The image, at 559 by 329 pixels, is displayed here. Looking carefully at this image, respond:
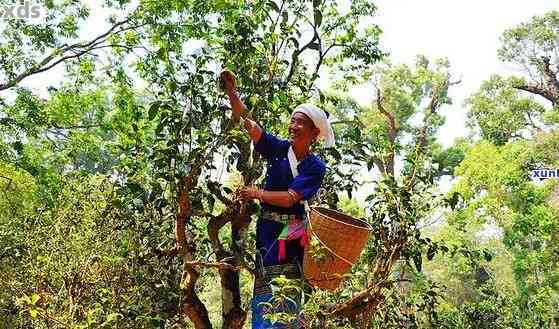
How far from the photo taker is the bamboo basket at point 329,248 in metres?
2.06

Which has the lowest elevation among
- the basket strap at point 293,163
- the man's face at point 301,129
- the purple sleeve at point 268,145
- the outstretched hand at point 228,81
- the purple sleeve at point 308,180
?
the purple sleeve at point 308,180

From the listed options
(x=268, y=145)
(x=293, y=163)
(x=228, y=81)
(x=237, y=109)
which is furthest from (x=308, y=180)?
(x=228, y=81)

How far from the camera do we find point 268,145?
93.7 inches

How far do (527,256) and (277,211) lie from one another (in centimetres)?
1142

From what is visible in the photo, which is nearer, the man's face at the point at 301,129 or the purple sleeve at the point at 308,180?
the purple sleeve at the point at 308,180

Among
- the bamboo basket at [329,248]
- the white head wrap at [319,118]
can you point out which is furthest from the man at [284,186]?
the bamboo basket at [329,248]

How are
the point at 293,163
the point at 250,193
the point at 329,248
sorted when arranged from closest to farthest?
the point at 329,248 → the point at 250,193 → the point at 293,163

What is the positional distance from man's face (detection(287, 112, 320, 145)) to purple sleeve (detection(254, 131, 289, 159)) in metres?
0.05

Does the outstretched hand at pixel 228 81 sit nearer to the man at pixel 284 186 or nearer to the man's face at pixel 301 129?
the man at pixel 284 186

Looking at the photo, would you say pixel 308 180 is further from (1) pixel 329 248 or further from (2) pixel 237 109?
(2) pixel 237 109

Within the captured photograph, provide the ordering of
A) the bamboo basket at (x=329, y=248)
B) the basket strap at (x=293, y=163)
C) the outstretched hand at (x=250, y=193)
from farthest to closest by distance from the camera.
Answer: the basket strap at (x=293, y=163) → the outstretched hand at (x=250, y=193) → the bamboo basket at (x=329, y=248)

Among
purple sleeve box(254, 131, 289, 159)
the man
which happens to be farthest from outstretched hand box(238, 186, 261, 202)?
purple sleeve box(254, 131, 289, 159)

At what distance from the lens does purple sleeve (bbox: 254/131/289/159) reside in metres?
2.37

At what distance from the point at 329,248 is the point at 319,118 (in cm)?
56
